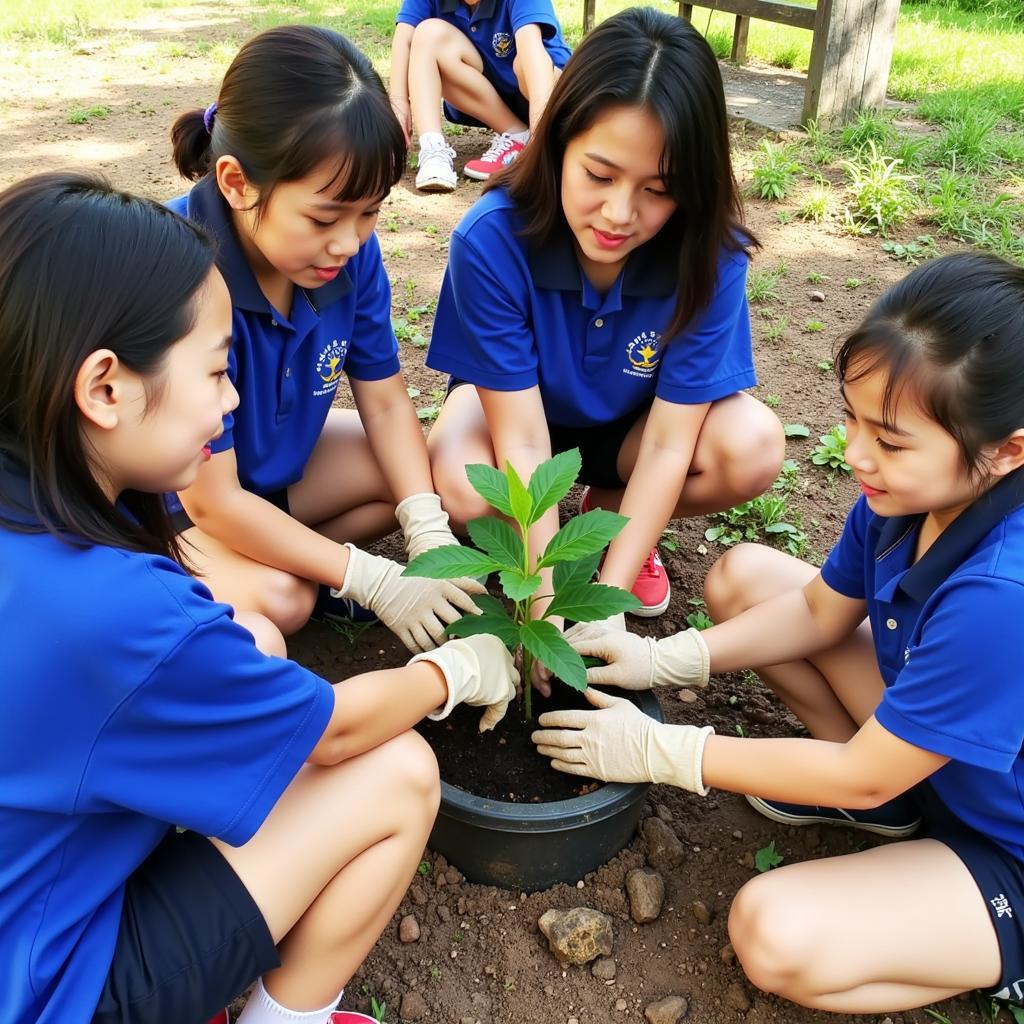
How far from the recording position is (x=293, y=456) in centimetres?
215

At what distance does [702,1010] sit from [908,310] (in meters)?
1.16

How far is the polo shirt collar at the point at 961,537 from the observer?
4.50 ft

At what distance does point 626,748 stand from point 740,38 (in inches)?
236

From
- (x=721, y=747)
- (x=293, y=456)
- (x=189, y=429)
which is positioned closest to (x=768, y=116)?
(x=293, y=456)

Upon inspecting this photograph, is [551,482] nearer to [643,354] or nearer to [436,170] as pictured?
[643,354]

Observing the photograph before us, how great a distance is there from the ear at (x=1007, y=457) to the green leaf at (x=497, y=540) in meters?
0.71

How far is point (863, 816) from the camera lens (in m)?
1.79

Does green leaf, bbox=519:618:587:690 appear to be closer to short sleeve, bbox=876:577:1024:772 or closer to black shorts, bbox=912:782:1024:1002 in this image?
short sleeve, bbox=876:577:1024:772

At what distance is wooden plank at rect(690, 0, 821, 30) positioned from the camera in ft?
16.4

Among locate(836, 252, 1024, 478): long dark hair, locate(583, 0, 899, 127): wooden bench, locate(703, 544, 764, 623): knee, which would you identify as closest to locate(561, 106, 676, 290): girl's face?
locate(836, 252, 1024, 478): long dark hair

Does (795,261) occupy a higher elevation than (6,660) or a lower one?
lower

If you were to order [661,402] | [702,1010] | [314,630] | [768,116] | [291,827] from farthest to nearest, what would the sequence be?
[768,116], [314,630], [661,402], [702,1010], [291,827]

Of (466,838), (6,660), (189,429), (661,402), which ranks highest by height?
(189,429)

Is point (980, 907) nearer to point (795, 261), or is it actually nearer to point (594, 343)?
point (594, 343)
